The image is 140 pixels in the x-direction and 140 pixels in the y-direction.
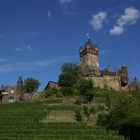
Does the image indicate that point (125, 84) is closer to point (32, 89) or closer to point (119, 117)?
point (32, 89)

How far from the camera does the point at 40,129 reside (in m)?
55.1

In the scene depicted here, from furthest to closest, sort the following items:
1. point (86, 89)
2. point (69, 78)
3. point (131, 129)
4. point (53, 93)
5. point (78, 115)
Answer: point (69, 78) < point (53, 93) < point (86, 89) < point (78, 115) < point (131, 129)

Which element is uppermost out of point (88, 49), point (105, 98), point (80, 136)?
point (88, 49)

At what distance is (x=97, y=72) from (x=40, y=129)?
183ft

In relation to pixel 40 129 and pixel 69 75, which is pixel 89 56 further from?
pixel 40 129

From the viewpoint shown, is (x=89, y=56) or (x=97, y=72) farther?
(x=89, y=56)

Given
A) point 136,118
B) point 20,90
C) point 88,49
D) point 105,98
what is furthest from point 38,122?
point 88,49

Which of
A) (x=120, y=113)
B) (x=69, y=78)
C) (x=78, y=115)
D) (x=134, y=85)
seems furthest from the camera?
(x=134, y=85)

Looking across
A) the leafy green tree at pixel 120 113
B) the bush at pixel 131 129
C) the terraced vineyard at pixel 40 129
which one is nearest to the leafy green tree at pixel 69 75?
the terraced vineyard at pixel 40 129

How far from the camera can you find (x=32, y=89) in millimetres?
111438

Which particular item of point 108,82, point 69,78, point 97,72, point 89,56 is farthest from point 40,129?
point 89,56

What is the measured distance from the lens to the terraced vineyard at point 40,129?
5000cm

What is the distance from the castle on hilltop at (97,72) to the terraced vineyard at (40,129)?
103 feet

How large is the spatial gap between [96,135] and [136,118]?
20.7 ft
